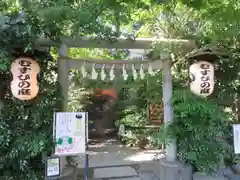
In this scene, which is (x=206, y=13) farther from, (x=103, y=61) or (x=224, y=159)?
(x=224, y=159)

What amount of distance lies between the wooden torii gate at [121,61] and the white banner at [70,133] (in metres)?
0.54

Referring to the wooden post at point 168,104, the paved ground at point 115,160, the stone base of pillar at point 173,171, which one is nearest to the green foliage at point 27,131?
the paved ground at point 115,160

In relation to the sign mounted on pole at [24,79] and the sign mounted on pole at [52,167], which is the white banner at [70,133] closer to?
the sign mounted on pole at [52,167]

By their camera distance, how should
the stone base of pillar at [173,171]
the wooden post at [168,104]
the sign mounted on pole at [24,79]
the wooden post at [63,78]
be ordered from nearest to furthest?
the sign mounted on pole at [24,79]
the wooden post at [63,78]
the stone base of pillar at [173,171]
the wooden post at [168,104]

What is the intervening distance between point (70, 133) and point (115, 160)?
3218 millimetres

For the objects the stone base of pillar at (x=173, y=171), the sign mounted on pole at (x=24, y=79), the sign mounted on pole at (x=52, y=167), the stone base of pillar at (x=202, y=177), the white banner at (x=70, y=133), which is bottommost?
the stone base of pillar at (x=202, y=177)

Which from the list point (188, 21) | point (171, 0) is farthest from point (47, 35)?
point (188, 21)

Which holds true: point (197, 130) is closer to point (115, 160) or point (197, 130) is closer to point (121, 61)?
point (121, 61)

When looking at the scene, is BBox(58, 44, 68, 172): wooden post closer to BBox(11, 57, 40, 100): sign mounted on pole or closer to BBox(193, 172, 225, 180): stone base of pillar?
BBox(11, 57, 40, 100): sign mounted on pole

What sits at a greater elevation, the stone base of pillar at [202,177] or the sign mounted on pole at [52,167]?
the sign mounted on pole at [52,167]

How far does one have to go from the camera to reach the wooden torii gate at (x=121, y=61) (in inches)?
194

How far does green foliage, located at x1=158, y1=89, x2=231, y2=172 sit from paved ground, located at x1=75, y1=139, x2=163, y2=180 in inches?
45.7

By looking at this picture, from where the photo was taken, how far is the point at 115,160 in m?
7.30

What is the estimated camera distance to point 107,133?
11336mm
